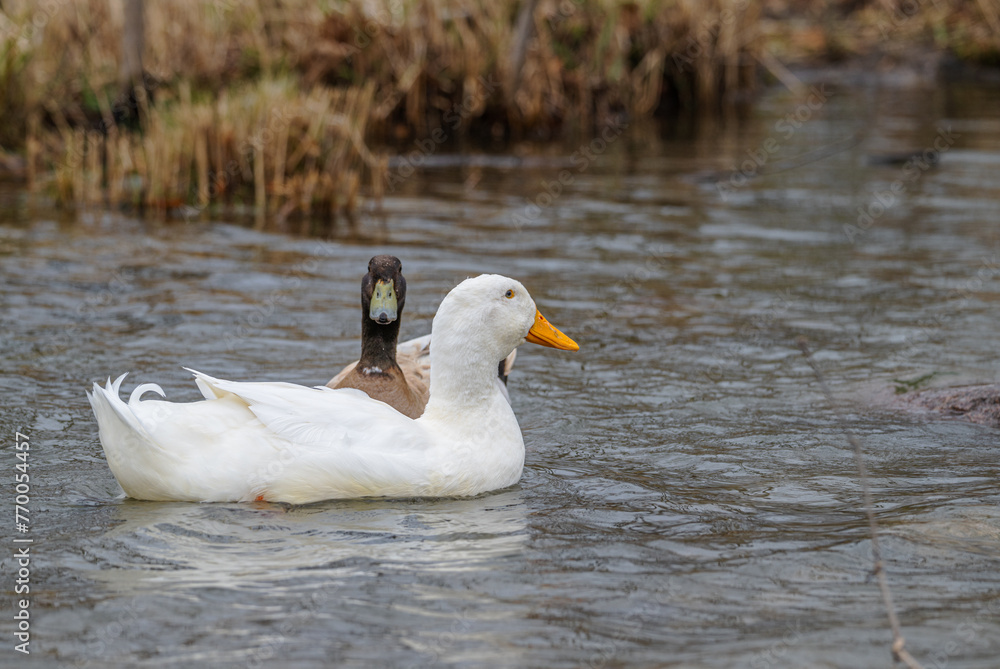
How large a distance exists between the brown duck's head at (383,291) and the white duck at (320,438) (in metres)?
0.62

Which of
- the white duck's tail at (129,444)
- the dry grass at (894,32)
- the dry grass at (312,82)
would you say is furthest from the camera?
the dry grass at (894,32)

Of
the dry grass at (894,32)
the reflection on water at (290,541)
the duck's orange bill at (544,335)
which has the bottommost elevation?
the reflection on water at (290,541)

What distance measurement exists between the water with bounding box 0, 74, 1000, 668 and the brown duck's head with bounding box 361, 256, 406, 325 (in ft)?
3.26

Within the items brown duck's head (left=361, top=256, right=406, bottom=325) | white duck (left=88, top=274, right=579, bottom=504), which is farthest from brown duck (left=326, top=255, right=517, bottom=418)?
white duck (left=88, top=274, right=579, bottom=504)

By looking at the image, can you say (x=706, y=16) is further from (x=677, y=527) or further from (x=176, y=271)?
(x=677, y=527)

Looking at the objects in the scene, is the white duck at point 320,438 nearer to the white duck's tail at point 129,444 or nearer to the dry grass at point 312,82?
the white duck's tail at point 129,444

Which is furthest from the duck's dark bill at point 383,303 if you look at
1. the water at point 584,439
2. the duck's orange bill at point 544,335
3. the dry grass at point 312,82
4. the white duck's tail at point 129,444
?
the dry grass at point 312,82

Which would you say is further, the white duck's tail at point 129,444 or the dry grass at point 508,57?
the dry grass at point 508,57

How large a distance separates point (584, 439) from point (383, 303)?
124 centimetres

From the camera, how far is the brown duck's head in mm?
5926

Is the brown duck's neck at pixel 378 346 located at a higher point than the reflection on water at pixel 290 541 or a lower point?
higher

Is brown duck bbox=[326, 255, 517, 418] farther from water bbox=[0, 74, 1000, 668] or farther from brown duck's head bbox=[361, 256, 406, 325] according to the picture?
water bbox=[0, 74, 1000, 668]

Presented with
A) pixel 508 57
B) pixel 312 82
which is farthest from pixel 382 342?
pixel 312 82

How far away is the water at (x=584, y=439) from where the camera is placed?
13.1 feet
